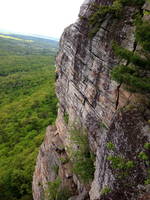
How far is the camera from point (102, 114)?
10922mm

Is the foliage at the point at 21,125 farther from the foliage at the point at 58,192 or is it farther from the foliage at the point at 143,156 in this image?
the foliage at the point at 143,156

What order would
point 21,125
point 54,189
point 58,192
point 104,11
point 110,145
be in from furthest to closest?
point 21,125, point 54,189, point 58,192, point 104,11, point 110,145

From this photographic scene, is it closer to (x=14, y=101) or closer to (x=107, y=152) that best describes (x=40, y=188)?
(x=107, y=152)

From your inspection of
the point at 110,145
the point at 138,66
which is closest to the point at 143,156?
the point at 110,145

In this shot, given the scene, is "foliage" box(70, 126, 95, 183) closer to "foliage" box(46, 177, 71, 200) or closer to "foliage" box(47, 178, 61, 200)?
"foliage" box(46, 177, 71, 200)

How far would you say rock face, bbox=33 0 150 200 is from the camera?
23.6ft

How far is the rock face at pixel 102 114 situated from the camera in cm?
720

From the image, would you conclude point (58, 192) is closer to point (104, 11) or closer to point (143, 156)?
point (143, 156)

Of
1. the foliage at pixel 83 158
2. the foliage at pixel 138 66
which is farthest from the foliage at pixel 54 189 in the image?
the foliage at pixel 138 66

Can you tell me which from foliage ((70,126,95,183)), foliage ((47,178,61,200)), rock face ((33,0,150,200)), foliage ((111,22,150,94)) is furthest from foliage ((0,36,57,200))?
foliage ((111,22,150,94))

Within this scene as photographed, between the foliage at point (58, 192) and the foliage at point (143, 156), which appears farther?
the foliage at point (58, 192)

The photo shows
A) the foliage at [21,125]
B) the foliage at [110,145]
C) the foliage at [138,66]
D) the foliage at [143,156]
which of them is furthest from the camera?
the foliage at [21,125]

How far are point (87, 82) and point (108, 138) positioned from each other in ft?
16.7

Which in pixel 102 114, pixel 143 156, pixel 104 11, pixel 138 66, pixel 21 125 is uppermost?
pixel 104 11
